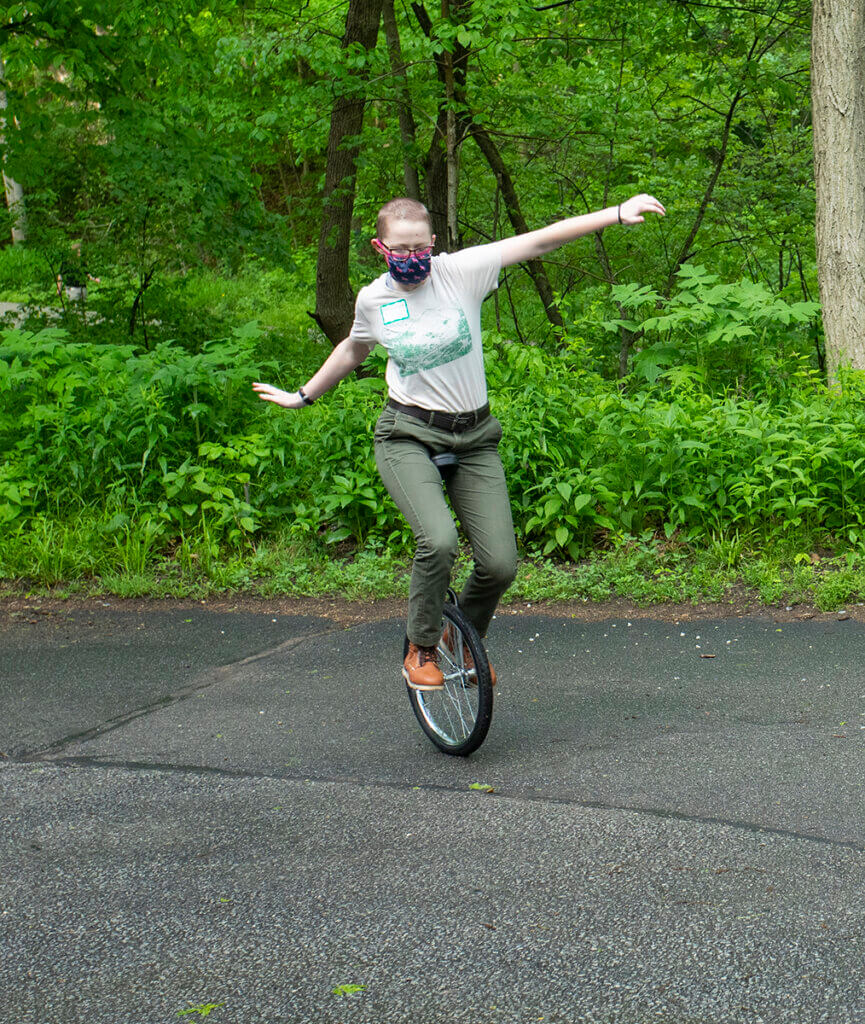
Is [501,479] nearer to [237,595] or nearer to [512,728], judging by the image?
[512,728]

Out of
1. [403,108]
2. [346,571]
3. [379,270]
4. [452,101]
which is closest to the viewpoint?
[346,571]

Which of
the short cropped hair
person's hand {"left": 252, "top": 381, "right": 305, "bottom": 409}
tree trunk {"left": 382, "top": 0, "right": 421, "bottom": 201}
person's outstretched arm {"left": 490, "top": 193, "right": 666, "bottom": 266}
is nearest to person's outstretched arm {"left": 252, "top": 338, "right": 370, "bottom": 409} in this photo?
person's hand {"left": 252, "top": 381, "right": 305, "bottom": 409}

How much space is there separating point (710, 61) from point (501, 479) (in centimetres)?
948

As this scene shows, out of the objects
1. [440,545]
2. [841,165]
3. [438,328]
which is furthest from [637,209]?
[841,165]

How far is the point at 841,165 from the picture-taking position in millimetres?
9422

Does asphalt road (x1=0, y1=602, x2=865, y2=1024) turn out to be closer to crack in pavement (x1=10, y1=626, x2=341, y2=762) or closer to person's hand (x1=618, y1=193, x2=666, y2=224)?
crack in pavement (x1=10, y1=626, x2=341, y2=762)

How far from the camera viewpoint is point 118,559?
26.0 ft

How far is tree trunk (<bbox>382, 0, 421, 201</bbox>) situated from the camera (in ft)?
38.3

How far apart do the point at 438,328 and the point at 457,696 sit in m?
1.61

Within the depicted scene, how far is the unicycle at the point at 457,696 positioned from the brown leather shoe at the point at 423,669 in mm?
63

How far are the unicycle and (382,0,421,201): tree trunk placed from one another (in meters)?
8.11

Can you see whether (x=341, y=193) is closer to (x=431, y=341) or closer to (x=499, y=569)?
(x=431, y=341)

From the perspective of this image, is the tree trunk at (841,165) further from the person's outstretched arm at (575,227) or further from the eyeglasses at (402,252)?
the eyeglasses at (402,252)

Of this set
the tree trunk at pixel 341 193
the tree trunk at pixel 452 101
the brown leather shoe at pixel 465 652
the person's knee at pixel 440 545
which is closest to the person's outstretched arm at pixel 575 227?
the person's knee at pixel 440 545
